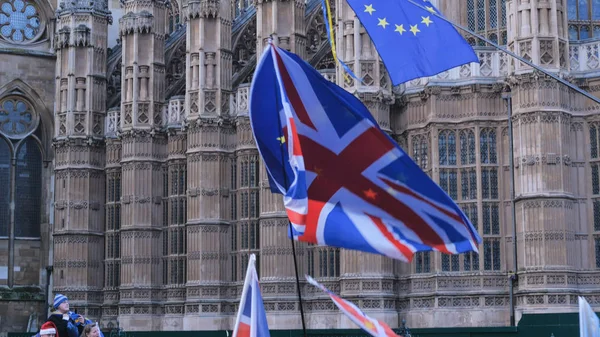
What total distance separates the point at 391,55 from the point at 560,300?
18148 millimetres

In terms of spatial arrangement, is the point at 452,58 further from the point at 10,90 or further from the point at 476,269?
the point at 10,90

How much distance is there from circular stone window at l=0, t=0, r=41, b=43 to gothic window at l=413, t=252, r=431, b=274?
2288 cm

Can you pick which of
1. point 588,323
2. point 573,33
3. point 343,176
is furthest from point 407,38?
point 573,33

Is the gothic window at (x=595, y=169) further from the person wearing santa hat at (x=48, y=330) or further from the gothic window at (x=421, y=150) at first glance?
the person wearing santa hat at (x=48, y=330)

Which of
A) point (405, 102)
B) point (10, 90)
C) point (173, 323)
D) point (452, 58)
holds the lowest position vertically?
point (173, 323)

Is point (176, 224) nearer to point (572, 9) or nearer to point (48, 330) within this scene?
point (572, 9)

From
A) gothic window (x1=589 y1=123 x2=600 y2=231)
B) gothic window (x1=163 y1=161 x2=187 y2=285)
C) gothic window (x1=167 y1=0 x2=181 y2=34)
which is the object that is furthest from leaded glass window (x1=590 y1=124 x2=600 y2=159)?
gothic window (x1=167 y1=0 x2=181 y2=34)

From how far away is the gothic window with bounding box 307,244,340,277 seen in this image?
128 feet

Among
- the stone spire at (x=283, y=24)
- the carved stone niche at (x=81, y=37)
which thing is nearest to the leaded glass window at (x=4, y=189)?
the carved stone niche at (x=81, y=37)

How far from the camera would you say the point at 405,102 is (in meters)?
37.8

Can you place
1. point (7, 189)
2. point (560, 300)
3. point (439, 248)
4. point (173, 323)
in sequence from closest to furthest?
point (439, 248) < point (560, 300) < point (173, 323) < point (7, 189)

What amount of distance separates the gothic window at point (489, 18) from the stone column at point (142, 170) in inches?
533

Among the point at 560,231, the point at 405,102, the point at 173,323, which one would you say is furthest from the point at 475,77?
the point at 173,323

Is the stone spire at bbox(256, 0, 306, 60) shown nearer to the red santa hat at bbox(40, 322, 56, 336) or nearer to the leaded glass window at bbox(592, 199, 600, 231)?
the leaded glass window at bbox(592, 199, 600, 231)
